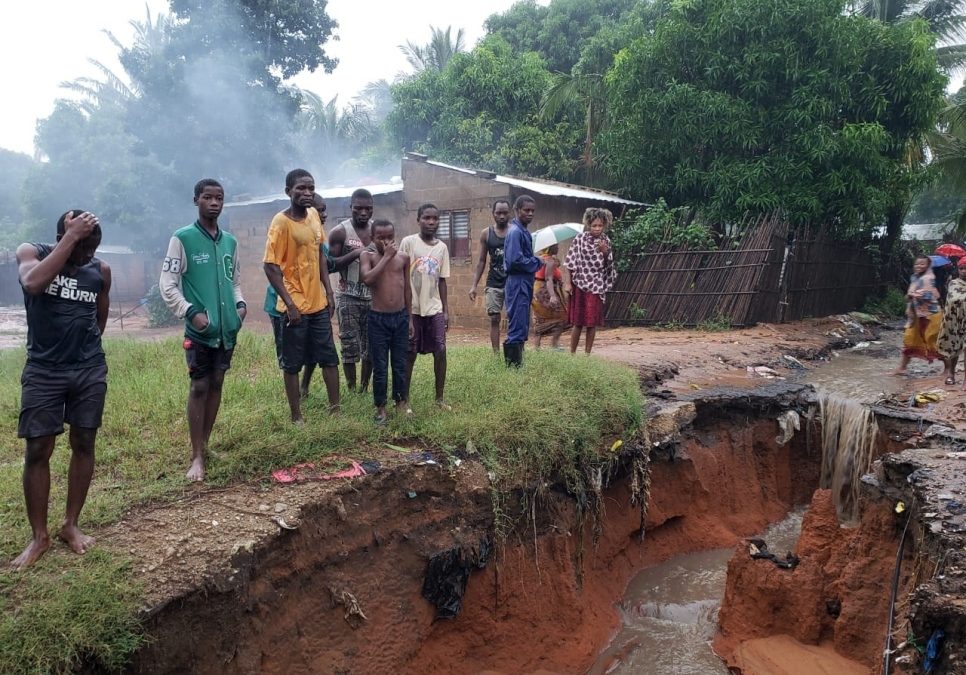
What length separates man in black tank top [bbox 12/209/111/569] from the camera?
10.2 feet

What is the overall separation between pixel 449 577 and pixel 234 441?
1.75 m

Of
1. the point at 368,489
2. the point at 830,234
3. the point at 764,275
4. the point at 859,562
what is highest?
the point at 830,234

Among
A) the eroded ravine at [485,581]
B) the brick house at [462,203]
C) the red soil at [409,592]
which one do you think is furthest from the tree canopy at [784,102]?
the red soil at [409,592]

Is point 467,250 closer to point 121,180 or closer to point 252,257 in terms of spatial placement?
point 252,257

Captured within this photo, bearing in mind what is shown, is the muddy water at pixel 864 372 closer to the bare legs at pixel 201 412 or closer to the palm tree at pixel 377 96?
the bare legs at pixel 201 412

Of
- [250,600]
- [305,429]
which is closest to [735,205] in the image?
[305,429]

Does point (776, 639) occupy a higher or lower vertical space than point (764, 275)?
lower

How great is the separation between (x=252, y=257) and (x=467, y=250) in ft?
22.0

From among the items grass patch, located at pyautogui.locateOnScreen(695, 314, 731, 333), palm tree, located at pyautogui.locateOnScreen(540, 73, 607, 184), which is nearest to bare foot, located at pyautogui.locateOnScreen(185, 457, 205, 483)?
grass patch, located at pyautogui.locateOnScreen(695, 314, 731, 333)

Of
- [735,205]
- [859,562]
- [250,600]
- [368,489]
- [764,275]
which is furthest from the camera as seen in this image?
[735,205]

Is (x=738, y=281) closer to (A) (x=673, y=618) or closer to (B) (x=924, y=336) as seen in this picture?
(B) (x=924, y=336)

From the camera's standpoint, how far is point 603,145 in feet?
50.3

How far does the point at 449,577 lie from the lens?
182 inches

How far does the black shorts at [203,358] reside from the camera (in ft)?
13.1
